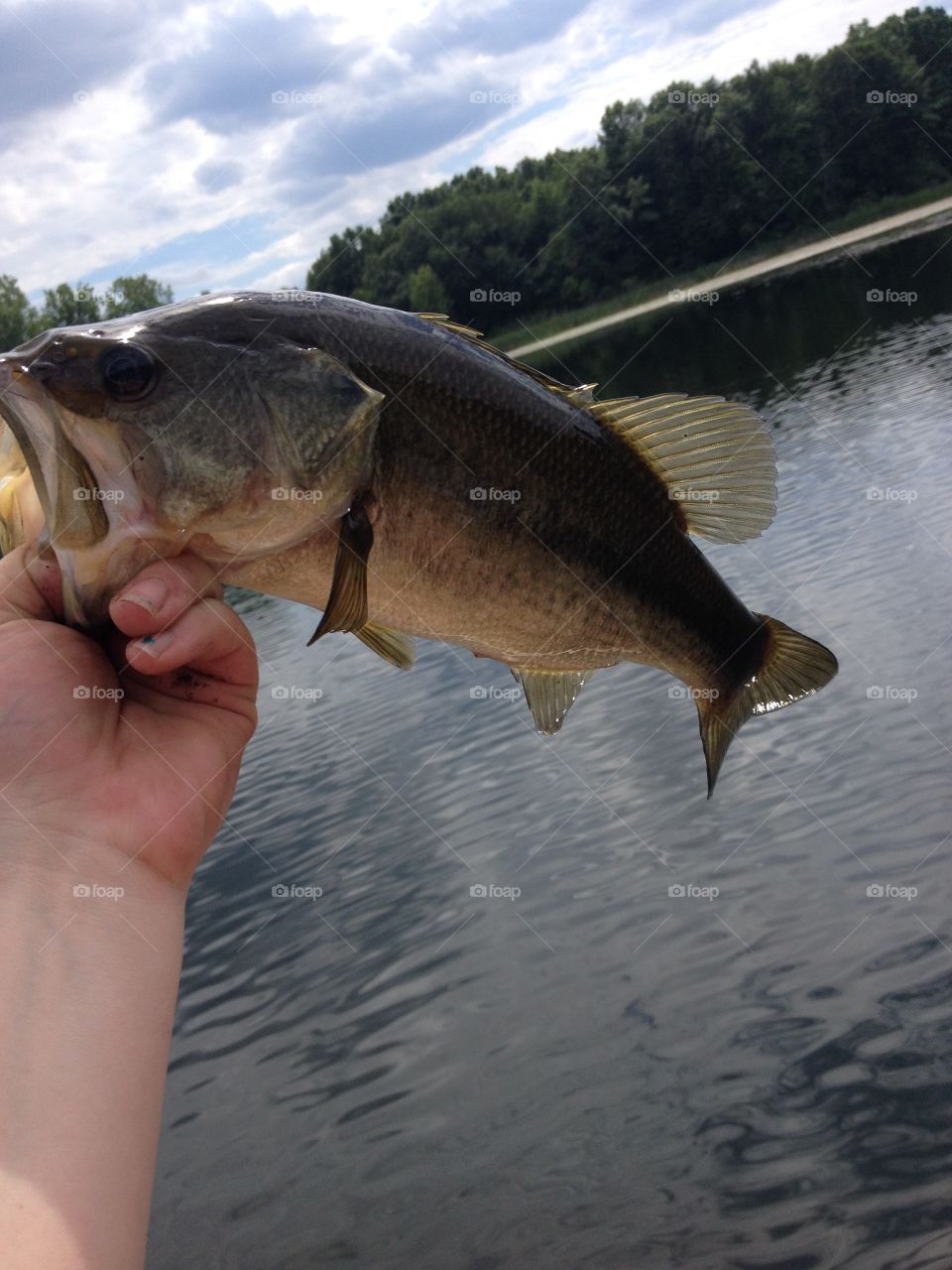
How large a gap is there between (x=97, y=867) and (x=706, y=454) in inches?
87.3

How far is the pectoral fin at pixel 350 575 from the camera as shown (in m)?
2.94

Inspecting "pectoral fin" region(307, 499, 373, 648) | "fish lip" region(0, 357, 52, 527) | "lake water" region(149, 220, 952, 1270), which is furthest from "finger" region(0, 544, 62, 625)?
"lake water" region(149, 220, 952, 1270)

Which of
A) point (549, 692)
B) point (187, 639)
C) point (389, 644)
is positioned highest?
point (187, 639)

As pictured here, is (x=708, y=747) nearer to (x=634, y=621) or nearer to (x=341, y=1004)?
(x=634, y=621)

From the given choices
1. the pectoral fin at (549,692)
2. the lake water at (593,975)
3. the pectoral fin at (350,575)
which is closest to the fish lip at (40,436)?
the pectoral fin at (350,575)

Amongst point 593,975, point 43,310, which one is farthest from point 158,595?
point 43,310

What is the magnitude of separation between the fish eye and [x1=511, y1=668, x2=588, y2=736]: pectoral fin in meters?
1.51

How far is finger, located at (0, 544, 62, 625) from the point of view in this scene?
323 centimetres

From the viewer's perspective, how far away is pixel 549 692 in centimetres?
367

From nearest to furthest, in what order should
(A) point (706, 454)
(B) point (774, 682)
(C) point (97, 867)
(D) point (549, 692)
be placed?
(C) point (97, 867) → (A) point (706, 454) → (D) point (549, 692) → (B) point (774, 682)

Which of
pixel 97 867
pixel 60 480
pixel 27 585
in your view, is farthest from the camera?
pixel 27 585

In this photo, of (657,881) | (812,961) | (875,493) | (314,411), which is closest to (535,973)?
(657,881)

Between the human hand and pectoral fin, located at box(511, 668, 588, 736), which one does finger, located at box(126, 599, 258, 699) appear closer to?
the human hand

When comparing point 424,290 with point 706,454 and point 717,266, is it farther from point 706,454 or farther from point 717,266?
point 706,454
